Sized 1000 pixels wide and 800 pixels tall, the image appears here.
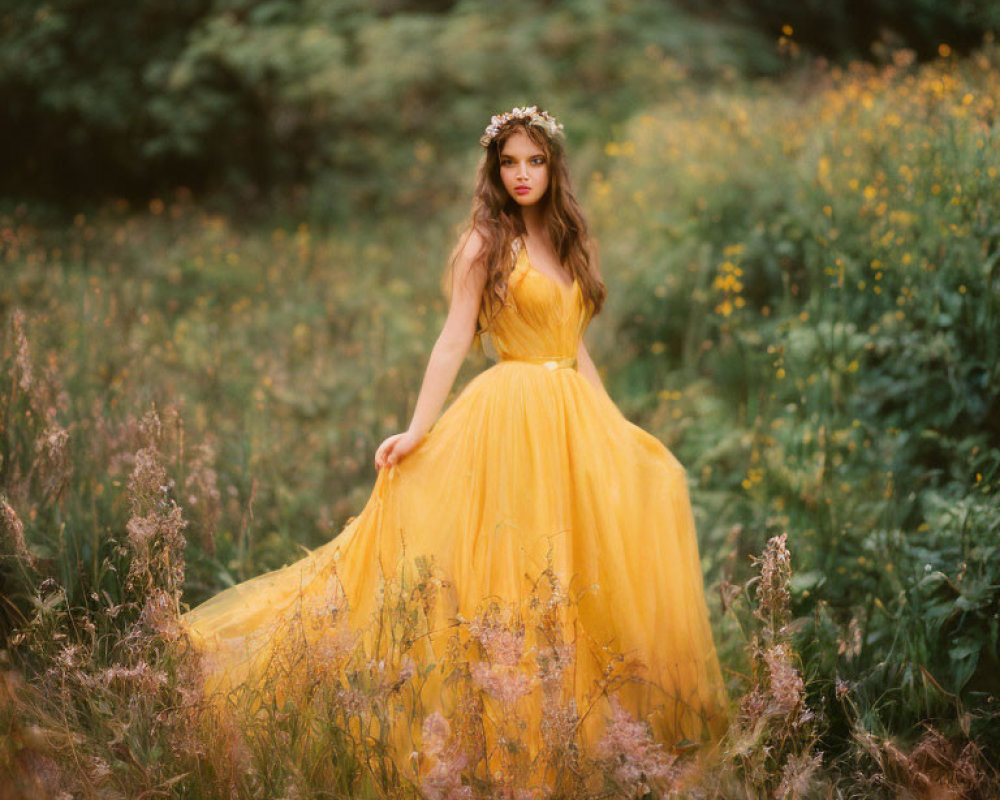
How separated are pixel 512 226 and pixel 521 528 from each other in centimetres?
103

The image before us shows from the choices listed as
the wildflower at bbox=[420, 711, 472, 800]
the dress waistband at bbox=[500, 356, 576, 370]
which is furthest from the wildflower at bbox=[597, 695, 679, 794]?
the dress waistband at bbox=[500, 356, 576, 370]

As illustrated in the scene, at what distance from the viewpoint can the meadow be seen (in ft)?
7.77

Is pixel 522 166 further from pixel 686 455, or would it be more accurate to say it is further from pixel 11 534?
pixel 686 455

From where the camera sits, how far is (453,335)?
9.32 feet

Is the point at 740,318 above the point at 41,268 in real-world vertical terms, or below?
below

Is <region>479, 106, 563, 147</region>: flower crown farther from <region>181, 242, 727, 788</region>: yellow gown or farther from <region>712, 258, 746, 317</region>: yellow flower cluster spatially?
<region>712, 258, 746, 317</region>: yellow flower cluster

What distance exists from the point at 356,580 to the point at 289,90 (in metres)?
9.02

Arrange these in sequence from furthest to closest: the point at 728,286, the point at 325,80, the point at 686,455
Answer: the point at 325,80, the point at 686,455, the point at 728,286

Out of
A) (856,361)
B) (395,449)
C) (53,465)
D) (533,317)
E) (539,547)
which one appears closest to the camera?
(539,547)

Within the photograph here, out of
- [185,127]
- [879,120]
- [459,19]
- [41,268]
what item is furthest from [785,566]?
[185,127]

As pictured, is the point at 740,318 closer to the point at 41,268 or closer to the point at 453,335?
the point at 453,335

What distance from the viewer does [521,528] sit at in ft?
8.74

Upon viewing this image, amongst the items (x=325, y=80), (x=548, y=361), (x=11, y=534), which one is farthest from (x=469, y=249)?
(x=325, y=80)

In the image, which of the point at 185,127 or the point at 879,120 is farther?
the point at 185,127
